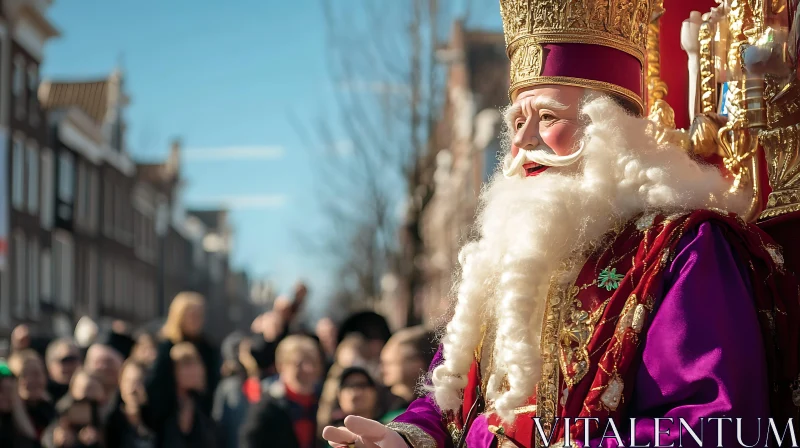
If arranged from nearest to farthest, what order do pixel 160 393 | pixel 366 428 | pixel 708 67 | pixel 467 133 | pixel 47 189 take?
pixel 366 428, pixel 708 67, pixel 160 393, pixel 47 189, pixel 467 133

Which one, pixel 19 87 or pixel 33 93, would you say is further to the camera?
pixel 33 93

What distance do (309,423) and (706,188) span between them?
16.5ft

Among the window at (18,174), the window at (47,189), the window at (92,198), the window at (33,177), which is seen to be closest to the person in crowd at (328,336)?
the window at (18,174)

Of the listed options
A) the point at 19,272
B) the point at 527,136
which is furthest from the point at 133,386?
the point at 19,272

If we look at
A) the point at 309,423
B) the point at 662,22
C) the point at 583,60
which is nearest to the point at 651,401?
the point at 583,60

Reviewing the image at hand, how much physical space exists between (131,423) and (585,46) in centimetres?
537

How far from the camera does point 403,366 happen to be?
6.61 metres

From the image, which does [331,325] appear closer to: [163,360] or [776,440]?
[163,360]

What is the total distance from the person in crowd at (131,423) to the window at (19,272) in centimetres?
2219

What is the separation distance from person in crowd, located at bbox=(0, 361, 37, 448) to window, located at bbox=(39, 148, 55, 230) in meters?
25.7

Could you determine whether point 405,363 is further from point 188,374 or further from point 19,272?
point 19,272

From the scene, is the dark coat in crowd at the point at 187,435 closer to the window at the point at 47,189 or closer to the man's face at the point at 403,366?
the man's face at the point at 403,366

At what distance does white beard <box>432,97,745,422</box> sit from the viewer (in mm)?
2961

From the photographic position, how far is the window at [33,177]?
1210 inches
